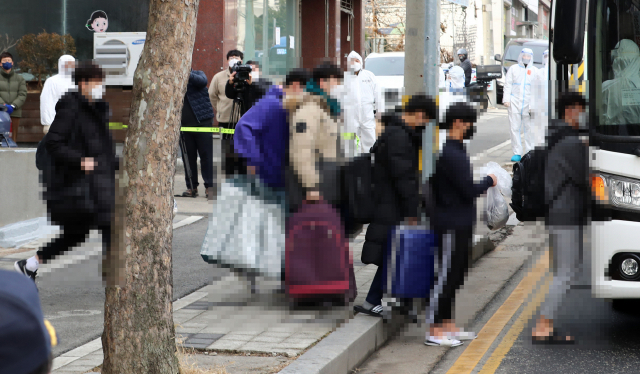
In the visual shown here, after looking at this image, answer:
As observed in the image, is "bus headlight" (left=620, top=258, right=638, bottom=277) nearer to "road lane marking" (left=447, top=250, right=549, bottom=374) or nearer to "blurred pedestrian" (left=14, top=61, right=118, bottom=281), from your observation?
"road lane marking" (left=447, top=250, right=549, bottom=374)

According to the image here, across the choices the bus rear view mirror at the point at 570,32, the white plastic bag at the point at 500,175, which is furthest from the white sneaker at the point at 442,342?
the bus rear view mirror at the point at 570,32

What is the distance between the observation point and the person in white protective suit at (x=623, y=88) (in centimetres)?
529

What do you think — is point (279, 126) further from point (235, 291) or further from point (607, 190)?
point (607, 190)

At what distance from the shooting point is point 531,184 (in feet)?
19.8

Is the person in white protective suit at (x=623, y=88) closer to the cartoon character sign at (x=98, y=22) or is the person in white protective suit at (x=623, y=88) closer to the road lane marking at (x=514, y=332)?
the road lane marking at (x=514, y=332)

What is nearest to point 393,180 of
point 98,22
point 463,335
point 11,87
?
point 463,335

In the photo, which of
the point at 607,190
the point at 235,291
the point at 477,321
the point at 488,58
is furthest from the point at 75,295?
the point at 488,58

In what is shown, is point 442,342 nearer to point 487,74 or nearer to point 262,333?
point 262,333

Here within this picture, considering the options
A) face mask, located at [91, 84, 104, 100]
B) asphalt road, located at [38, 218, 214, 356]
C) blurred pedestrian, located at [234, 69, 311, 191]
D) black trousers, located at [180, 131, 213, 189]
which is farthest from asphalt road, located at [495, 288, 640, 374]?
black trousers, located at [180, 131, 213, 189]

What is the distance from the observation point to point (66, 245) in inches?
247

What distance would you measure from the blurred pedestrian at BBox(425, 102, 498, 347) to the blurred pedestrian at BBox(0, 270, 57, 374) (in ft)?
14.0

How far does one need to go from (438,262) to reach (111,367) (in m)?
2.64

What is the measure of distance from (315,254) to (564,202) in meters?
1.84

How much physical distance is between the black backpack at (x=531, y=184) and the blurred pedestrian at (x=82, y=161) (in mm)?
3244
